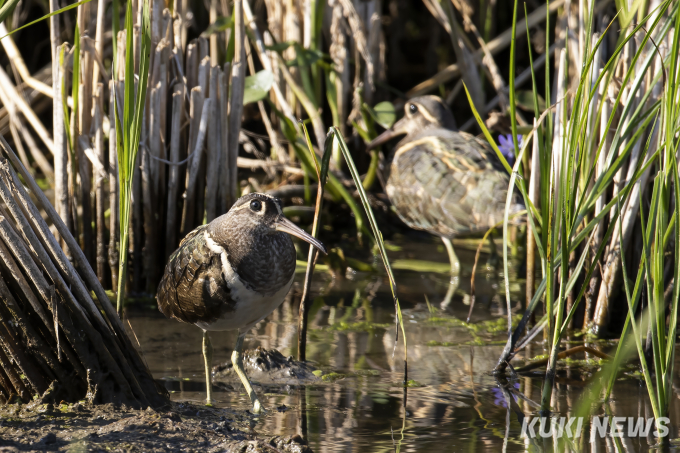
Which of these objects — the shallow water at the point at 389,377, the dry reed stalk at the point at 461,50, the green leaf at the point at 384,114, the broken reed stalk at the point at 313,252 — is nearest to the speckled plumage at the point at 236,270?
the broken reed stalk at the point at 313,252

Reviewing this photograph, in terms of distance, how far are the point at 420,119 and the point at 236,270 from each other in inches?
124

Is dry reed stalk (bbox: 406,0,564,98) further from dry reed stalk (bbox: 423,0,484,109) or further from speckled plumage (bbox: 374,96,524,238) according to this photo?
speckled plumage (bbox: 374,96,524,238)

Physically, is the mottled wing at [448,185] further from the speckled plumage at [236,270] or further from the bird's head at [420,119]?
the speckled plumage at [236,270]

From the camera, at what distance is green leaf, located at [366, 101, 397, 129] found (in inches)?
220

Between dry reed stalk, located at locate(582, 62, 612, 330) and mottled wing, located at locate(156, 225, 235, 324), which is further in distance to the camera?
dry reed stalk, located at locate(582, 62, 612, 330)

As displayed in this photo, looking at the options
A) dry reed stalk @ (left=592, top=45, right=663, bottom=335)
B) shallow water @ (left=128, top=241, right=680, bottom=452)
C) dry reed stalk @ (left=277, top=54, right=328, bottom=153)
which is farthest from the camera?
dry reed stalk @ (left=277, top=54, right=328, bottom=153)

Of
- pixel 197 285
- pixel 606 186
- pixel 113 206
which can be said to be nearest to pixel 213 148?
pixel 113 206

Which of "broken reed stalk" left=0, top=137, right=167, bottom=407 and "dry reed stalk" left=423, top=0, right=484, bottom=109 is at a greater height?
"dry reed stalk" left=423, top=0, right=484, bottom=109

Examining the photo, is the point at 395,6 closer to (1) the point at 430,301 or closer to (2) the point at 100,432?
(1) the point at 430,301

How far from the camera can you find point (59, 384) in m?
2.65

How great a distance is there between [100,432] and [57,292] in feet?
1.62

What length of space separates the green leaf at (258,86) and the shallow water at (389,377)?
1.31 m

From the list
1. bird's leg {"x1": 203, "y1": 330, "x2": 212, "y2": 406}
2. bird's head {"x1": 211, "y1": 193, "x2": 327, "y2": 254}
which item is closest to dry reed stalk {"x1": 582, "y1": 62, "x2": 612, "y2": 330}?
bird's head {"x1": 211, "y1": 193, "x2": 327, "y2": 254}

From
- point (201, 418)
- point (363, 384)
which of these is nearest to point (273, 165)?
point (363, 384)
